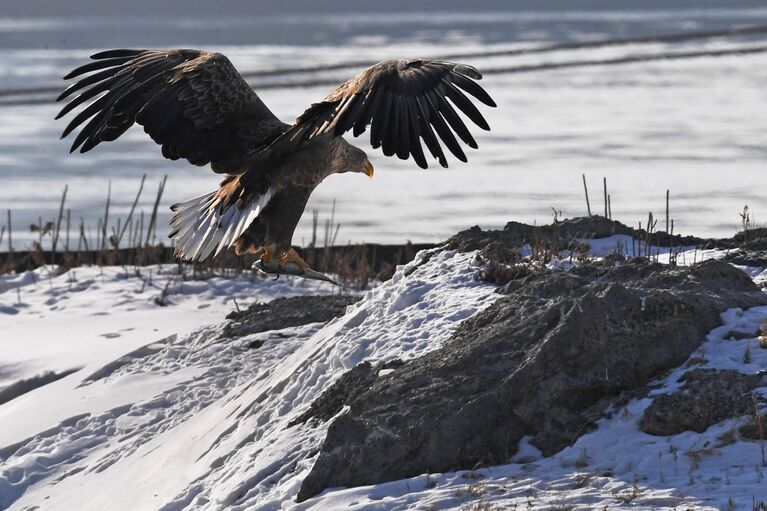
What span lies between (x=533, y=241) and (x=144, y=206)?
677 cm

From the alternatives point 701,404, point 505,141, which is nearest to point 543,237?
Answer: point 701,404

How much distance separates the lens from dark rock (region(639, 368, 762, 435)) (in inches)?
173

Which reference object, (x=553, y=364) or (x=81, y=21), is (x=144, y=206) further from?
(x=81, y=21)

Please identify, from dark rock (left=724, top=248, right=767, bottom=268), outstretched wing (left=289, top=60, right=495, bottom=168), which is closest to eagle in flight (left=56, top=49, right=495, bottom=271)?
outstretched wing (left=289, top=60, right=495, bottom=168)

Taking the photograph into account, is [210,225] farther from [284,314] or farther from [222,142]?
[284,314]

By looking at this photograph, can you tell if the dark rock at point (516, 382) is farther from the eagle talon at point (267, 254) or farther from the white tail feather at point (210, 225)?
the eagle talon at point (267, 254)

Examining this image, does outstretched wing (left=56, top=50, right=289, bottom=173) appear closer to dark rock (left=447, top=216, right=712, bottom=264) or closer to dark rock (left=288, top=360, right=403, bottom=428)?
dark rock (left=447, top=216, right=712, bottom=264)

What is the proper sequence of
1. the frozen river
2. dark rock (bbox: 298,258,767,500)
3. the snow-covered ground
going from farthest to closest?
Result: the frozen river < dark rock (bbox: 298,258,767,500) < the snow-covered ground

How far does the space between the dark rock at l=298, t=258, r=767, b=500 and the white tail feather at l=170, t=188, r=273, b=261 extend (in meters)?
1.20

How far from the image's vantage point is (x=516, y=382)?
185 inches

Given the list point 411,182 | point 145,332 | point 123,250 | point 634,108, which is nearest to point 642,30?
point 634,108

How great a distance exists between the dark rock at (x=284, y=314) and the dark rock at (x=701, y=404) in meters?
2.96

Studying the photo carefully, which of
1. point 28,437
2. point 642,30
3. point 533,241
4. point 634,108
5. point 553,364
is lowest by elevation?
point 28,437

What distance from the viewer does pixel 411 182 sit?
1333cm
